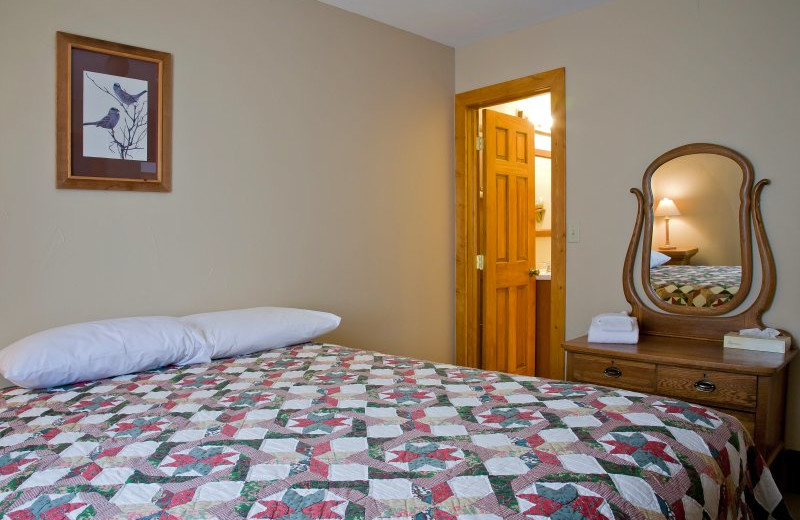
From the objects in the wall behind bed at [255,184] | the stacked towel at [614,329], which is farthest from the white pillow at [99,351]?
the stacked towel at [614,329]

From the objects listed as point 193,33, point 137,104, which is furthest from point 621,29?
point 137,104

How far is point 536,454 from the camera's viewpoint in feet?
4.23

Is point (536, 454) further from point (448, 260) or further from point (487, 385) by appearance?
point (448, 260)

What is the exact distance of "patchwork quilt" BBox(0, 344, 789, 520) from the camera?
1.08m

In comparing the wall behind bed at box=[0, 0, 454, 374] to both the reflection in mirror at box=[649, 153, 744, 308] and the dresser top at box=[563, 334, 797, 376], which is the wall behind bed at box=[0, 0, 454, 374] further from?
the reflection in mirror at box=[649, 153, 744, 308]

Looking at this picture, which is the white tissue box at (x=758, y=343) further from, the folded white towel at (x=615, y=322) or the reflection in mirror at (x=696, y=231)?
the folded white towel at (x=615, y=322)

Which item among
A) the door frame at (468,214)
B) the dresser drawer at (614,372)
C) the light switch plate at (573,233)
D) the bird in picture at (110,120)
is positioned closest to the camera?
the bird in picture at (110,120)

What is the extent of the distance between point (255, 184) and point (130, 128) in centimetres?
64

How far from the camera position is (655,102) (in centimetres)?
302

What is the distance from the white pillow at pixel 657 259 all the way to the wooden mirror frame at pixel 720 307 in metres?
0.02

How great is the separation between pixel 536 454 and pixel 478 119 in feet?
10.1

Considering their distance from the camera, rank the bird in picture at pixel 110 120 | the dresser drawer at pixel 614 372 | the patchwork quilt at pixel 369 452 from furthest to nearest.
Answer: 1. the dresser drawer at pixel 614 372
2. the bird in picture at pixel 110 120
3. the patchwork quilt at pixel 369 452

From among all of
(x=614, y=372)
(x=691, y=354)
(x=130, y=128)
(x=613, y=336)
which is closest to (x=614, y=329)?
(x=613, y=336)

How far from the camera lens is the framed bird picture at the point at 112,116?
231 cm
